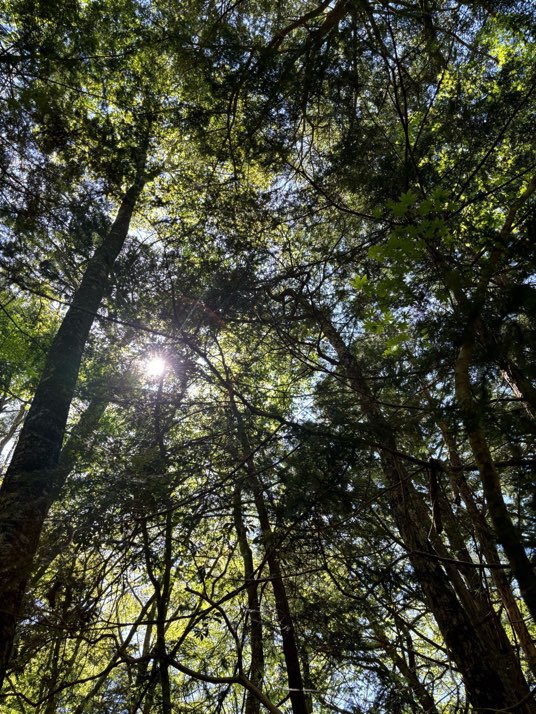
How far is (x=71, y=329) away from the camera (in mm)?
5133

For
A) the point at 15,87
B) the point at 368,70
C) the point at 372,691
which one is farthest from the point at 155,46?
the point at 372,691

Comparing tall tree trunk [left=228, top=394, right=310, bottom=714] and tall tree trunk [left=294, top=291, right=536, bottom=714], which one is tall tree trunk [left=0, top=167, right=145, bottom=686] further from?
tall tree trunk [left=294, top=291, right=536, bottom=714]

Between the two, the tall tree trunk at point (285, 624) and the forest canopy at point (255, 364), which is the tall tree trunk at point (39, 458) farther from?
the tall tree trunk at point (285, 624)

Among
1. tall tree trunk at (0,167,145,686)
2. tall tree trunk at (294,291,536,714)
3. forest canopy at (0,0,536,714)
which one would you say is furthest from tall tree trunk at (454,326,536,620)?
tall tree trunk at (0,167,145,686)

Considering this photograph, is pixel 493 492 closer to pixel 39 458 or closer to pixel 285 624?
pixel 285 624

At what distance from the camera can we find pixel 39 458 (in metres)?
3.92

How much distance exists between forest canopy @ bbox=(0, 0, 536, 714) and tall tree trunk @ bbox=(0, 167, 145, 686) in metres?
0.02

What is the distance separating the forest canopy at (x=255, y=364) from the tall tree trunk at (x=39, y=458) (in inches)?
0.8

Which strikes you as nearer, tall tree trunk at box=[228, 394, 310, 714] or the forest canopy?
the forest canopy

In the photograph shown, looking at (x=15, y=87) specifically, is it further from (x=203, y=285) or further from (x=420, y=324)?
(x=420, y=324)

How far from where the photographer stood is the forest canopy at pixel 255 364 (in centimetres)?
301

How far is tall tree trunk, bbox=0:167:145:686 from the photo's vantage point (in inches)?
118

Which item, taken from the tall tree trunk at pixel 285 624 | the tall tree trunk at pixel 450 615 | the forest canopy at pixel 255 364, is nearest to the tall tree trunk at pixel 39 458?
the forest canopy at pixel 255 364

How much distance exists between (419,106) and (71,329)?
539 centimetres
